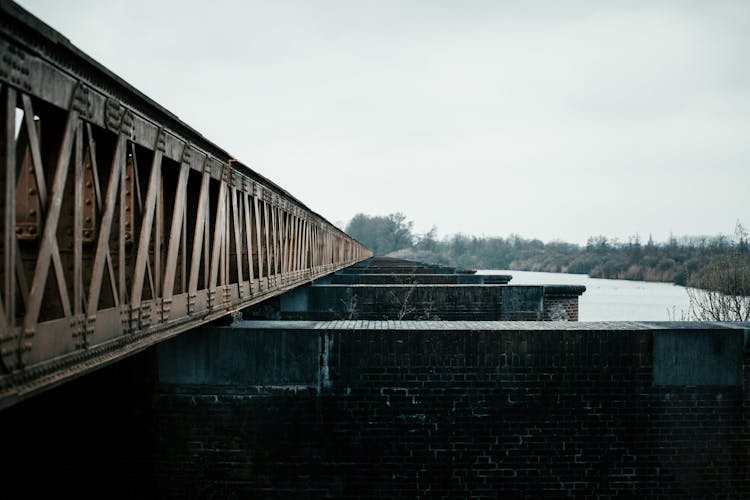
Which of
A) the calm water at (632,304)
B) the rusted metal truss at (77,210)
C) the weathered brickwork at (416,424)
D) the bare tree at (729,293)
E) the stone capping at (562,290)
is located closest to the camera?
the rusted metal truss at (77,210)

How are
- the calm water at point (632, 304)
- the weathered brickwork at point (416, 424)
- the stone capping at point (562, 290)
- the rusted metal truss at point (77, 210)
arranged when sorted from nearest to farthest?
the rusted metal truss at point (77, 210), the weathered brickwork at point (416, 424), the stone capping at point (562, 290), the calm water at point (632, 304)

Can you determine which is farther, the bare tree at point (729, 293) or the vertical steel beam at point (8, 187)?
the bare tree at point (729, 293)

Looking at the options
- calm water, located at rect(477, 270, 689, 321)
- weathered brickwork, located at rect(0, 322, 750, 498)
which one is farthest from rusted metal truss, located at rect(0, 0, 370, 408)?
calm water, located at rect(477, 270, 689, 321)

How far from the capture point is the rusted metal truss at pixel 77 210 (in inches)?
120

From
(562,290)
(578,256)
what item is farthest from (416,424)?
(578,256)

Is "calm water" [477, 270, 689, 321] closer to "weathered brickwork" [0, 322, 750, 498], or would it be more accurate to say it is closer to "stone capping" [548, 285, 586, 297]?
"stone capping" [548, 285, 586, 297]

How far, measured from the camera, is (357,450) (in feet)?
22.6

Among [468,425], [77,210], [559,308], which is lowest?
[468,425]

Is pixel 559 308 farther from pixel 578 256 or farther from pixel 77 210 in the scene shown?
pixel 578 256

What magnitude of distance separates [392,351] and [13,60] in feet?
16.8

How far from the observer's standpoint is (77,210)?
3619 millimetres

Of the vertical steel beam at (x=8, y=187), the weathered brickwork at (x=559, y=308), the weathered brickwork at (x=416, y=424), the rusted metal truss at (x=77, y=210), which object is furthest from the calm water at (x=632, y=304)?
the vertical steel beam at (x=8, y=187)

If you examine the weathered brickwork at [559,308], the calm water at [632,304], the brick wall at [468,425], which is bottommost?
the calm water at [632,304]

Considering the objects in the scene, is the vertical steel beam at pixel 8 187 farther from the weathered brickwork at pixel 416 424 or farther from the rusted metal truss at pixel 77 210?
the weathered brickwork at pixel 416 424
